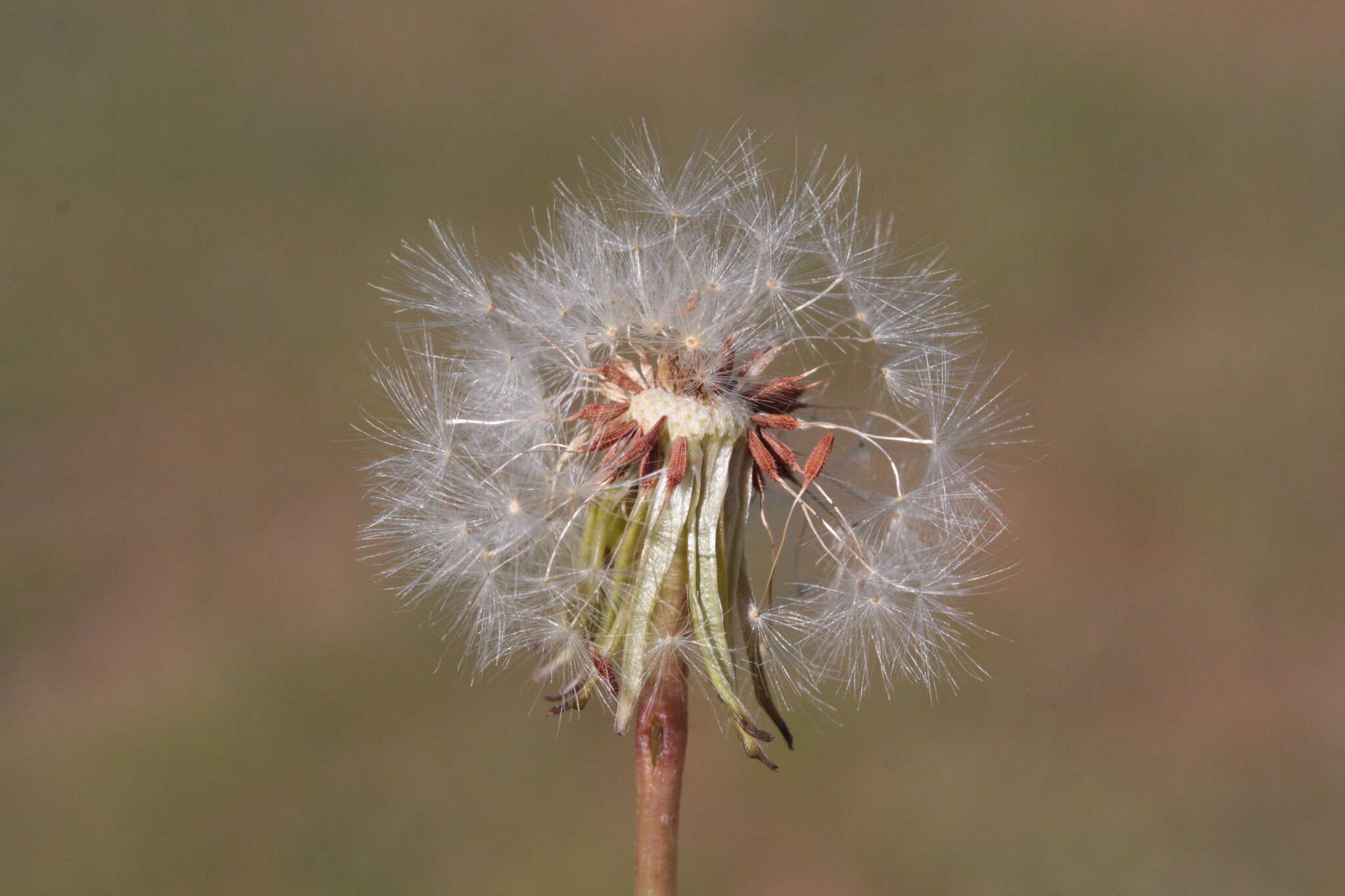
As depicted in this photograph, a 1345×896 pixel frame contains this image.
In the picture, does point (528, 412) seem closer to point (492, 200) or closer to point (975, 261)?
point (975, 261)

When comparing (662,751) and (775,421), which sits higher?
(775,421)

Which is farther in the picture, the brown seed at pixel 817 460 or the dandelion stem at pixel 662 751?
the brown seed at pixel 817 460

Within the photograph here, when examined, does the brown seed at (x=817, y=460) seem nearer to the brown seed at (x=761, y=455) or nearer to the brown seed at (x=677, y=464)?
the brown seed at (x=761, y=455)

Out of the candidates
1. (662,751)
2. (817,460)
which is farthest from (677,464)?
(662,751)

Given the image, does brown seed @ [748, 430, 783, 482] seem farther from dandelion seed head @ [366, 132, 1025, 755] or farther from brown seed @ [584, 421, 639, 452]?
brown seed @ [584, 421, 639, 452]

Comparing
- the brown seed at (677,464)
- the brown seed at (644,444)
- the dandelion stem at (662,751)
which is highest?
the brown seed at (644,444)

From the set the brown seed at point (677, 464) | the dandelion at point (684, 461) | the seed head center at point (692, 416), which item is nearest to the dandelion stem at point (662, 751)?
the dandelion at point (684, 461)

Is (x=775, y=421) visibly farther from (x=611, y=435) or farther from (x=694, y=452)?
(x=611, y=435)

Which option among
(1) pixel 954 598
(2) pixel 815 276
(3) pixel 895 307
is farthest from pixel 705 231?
(1) pixel 954 598
